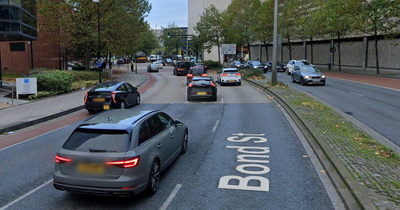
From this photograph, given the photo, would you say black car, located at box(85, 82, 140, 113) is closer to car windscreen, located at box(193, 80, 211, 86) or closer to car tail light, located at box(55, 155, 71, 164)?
car windscreen, located at box(193, 80, 211, 86)

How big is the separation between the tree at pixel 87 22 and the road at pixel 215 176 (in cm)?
2310

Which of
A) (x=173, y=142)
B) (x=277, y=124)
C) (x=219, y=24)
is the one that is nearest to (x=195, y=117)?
(x=277, y=124)

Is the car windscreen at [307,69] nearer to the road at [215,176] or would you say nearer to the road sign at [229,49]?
the road at [215,176]

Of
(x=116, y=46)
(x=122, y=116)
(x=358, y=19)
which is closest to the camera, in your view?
(x=122, y=116)

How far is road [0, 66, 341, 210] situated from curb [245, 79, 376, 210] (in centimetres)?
20

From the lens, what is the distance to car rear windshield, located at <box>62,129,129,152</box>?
5.85 meters

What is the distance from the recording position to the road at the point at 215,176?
6066 millimetres

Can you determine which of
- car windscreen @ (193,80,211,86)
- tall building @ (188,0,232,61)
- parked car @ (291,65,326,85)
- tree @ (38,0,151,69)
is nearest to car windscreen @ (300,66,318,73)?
parked car @ (291,65,326,85)

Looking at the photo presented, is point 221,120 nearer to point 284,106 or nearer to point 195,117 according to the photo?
point 195,117

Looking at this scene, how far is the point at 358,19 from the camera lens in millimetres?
32938

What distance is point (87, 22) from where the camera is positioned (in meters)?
34.1

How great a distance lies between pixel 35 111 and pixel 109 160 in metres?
12.8

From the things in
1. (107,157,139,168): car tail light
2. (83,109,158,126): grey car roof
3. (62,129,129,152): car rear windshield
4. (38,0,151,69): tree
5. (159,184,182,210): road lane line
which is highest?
(38,0,151,69): tree

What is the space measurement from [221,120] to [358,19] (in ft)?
82.5
